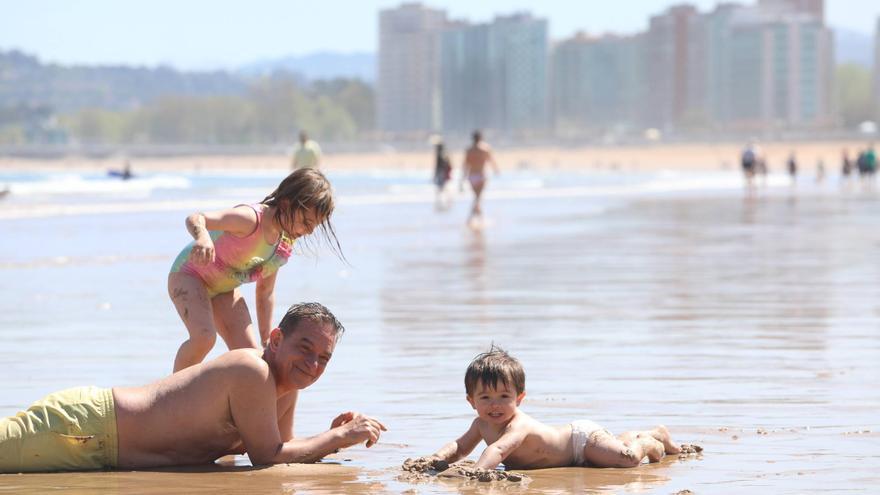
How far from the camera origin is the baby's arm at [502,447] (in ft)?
17.8

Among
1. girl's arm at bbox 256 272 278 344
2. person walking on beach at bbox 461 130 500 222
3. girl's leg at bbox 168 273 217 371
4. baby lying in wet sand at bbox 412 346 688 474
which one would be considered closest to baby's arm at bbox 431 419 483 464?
baby lying in wet sand at bbox 412 346 688 474

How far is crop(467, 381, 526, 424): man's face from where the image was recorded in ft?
18.2

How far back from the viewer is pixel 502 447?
549 centimetres

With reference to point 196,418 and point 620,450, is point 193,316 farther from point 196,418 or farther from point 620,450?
point 620,450

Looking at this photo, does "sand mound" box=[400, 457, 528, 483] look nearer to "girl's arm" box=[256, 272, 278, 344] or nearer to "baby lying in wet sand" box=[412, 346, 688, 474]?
"baby lying in wet sand" box=[412, 346, 688, 474]

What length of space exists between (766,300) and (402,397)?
5021 mm

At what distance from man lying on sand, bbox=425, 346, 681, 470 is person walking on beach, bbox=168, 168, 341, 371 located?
0.94 m

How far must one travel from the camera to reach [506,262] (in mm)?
15828

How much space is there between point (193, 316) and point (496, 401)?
1484mm

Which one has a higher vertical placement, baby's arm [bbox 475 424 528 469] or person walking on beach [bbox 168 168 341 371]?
person walking on beach [bbox 168 168 341 371]

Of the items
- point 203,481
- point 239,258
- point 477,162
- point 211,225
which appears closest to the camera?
point 203,481

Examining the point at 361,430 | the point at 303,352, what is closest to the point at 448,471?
the point at 361,430

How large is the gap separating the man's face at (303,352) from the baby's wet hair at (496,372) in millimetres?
523

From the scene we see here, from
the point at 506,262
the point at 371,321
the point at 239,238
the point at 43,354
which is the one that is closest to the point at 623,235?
the point at 506,262
